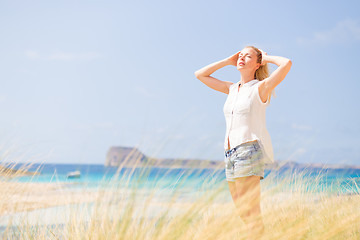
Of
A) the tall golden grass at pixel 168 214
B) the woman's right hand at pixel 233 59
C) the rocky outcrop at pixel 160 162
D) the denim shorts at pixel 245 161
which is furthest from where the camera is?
the woman's right hand at pixel 233 59

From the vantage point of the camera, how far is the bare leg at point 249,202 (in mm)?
1780

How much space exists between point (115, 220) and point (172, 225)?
0.41 metres

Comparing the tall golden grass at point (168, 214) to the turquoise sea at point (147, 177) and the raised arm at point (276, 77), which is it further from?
the raised arm at point (276, 77)

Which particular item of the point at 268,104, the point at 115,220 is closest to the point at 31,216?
the point at 115,220

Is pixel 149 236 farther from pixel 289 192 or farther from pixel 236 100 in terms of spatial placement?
pixel 289 192

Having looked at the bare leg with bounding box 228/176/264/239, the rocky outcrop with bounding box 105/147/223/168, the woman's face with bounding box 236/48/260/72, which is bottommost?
the bare leg with bounding box 228/176/264/239

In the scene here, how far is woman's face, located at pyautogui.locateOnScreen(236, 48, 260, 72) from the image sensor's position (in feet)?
8.16

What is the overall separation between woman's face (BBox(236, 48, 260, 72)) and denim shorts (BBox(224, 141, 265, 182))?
0.58m

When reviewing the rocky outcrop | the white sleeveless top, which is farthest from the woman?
the rocky outcrop

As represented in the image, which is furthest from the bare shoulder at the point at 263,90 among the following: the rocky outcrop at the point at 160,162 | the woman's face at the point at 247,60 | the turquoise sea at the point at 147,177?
the rocky outcrop at the point at 160,162

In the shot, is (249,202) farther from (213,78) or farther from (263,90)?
(213,78)

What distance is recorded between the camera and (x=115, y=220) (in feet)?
6.02

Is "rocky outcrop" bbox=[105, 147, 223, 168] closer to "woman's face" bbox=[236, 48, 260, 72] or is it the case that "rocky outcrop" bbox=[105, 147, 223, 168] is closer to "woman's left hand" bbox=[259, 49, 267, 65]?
"woman's face" bbox=[236, 48, 260, 72]

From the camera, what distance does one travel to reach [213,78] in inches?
111
